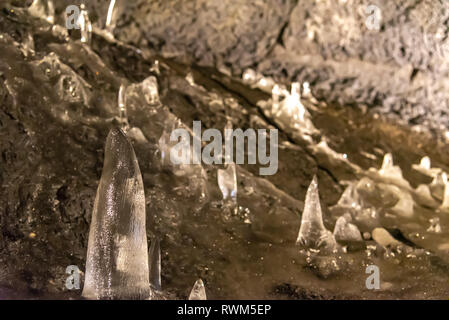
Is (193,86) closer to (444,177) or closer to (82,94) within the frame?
(82,94)

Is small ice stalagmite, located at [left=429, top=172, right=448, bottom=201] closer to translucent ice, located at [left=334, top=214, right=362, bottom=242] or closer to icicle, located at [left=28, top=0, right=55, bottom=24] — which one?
translucent ice, located at [left=334, top=214, right=362, bottom=242]

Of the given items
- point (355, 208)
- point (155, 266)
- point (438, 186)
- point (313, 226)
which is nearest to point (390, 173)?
point (438, 186)

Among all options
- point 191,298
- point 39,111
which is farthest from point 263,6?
point 191,298

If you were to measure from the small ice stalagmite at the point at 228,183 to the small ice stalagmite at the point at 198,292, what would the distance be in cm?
73

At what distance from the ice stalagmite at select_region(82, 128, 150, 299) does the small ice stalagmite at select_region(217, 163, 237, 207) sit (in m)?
0.79

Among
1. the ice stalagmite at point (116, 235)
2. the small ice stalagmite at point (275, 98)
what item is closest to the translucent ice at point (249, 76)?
the small ice stalagmite at point (275, 98)

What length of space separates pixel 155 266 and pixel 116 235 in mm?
225

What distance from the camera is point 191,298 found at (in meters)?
2.10

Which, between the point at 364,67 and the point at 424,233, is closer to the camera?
the point at 424,233

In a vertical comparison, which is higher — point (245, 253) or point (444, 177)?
point (444, 177)

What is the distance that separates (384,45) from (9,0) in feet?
6.52

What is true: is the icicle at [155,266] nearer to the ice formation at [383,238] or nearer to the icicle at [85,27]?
the ice formation at [383,238]

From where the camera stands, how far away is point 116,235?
2.09 metres

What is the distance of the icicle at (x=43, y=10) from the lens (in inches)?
139
